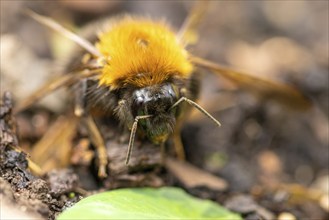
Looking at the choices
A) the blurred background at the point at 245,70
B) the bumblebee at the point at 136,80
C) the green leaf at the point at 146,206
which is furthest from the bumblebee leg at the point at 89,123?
the blurred background at the point at 245,70

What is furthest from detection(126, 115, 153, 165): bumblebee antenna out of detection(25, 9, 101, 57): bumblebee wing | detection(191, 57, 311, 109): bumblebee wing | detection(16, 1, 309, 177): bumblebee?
detection(191, 57, 311, 109): bumblebee wing

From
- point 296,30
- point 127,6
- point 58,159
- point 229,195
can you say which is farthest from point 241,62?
point 58,159

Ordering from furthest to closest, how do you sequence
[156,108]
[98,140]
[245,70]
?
[245,70] → [98,140] → [156,108]

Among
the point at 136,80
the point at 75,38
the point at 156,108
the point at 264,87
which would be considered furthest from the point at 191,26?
the point at 156,108

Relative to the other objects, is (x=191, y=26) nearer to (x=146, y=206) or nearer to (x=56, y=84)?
(x=56, y=84)

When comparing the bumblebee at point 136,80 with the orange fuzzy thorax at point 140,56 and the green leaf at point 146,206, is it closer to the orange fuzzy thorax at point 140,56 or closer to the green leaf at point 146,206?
the orange fuzzy thorax at point 140,56

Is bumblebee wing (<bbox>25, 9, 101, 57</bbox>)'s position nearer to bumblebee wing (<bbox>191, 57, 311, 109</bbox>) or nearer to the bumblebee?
the bumblebee
